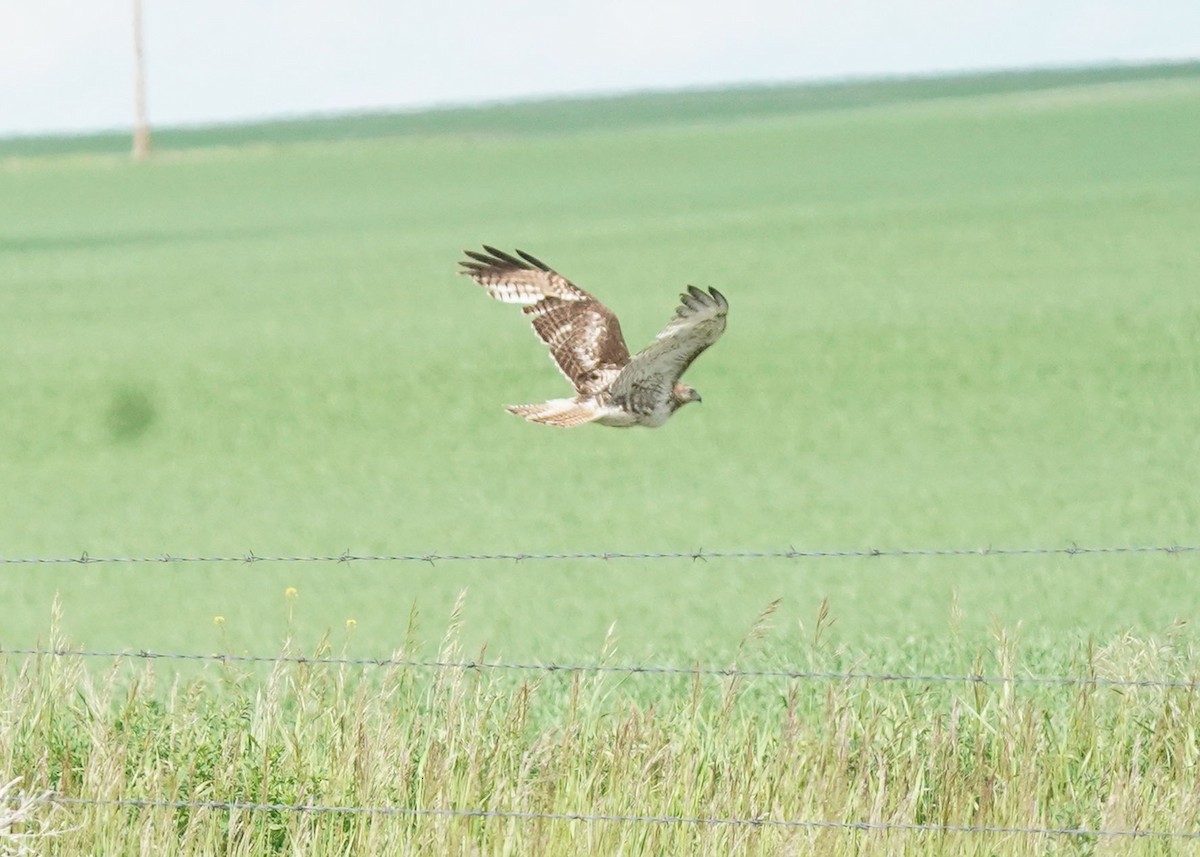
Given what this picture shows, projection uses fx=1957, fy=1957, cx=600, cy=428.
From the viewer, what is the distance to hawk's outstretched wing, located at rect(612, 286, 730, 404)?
19.9 feet

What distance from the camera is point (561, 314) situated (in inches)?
307

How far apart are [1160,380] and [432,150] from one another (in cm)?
5484

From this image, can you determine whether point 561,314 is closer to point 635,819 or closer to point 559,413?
A: point 559,413

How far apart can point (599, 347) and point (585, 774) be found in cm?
208

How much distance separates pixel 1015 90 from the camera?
103 metres

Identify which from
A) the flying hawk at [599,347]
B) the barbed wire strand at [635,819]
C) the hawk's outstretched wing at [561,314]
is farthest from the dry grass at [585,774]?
the hawk's outstretched wing at [561,314]

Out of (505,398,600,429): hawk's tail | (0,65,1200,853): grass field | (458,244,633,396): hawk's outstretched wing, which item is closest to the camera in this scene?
(0,65,1200,853): grass field

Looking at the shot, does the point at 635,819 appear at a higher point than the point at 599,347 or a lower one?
lower

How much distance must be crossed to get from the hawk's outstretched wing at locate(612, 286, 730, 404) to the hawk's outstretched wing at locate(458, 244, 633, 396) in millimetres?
550

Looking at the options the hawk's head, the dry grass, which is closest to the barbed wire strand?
the dry grass

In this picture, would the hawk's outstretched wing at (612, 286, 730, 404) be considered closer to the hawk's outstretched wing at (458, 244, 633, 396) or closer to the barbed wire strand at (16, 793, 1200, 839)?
the hawk's outstretched wing at (458, 244, 633, 396)

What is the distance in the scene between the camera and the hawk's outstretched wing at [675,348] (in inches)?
239

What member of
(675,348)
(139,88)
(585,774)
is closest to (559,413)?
(675,348)

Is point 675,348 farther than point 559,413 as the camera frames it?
No
